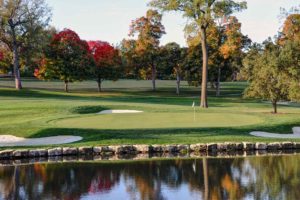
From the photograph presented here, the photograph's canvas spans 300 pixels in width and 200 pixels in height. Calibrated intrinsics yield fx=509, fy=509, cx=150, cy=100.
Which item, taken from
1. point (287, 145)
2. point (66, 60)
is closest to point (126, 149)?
point (287, 145)

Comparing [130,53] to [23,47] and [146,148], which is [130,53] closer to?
[23,47]

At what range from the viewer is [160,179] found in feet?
55.7

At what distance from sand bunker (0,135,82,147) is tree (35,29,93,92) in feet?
145

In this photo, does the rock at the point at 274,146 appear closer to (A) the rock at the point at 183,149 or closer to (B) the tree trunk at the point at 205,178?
(A) the rock at the point at 183,149

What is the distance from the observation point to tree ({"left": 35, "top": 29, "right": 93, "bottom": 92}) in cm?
7038

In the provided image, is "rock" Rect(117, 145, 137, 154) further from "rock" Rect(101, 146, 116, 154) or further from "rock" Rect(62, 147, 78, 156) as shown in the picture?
"rock" Rect(62, 147, 78, 156)

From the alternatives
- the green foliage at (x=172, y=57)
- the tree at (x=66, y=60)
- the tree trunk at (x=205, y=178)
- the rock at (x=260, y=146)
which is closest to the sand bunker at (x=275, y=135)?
the rock at (x=260, y=146)

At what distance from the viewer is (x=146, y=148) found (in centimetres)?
2384

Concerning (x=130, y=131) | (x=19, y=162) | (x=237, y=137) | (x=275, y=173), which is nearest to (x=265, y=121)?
(x=237, y=137)

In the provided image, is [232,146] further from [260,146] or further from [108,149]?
[108,149]

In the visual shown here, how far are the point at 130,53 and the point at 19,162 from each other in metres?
61.5

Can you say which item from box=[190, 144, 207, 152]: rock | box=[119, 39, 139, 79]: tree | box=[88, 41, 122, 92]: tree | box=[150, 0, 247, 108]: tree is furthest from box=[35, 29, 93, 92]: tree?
box=[190, 144, 207, 152]: rock

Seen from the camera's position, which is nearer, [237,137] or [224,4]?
[237,137]

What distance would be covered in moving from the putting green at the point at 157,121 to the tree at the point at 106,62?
42.9m
